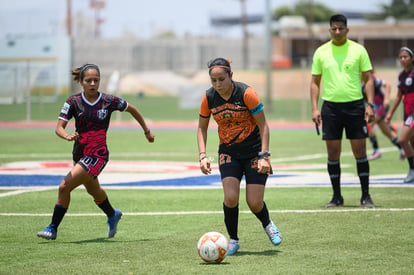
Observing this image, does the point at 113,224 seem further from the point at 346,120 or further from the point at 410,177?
the point at 410,177

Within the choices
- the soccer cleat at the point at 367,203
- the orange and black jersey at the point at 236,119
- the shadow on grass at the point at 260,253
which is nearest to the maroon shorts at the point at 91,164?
the orange and black jersey at the point at 236,119

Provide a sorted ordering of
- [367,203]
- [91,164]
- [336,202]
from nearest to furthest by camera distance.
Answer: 1. [91,164]
2. [367,203]
3. [336,202]

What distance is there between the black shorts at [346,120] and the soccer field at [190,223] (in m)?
0.99

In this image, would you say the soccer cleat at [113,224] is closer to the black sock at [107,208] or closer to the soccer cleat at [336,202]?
the black sock at [107,208]

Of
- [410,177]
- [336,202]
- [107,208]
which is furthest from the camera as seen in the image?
[410,177]

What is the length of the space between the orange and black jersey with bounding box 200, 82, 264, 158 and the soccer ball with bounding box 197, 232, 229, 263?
1.08 metres

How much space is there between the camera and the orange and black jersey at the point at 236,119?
827cm

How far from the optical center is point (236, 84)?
833 centimetres

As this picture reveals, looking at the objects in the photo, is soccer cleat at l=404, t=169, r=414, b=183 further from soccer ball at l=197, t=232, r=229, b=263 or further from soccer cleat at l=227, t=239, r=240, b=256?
soccer ball at l=197, t=232, r=229, b=263

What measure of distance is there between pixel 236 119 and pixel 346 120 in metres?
3.15

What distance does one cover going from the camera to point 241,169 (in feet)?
27.5

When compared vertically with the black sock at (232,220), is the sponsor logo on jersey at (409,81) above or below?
above

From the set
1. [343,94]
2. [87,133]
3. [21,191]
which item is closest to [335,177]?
[343,94]

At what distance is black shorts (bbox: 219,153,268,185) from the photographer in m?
8.27
